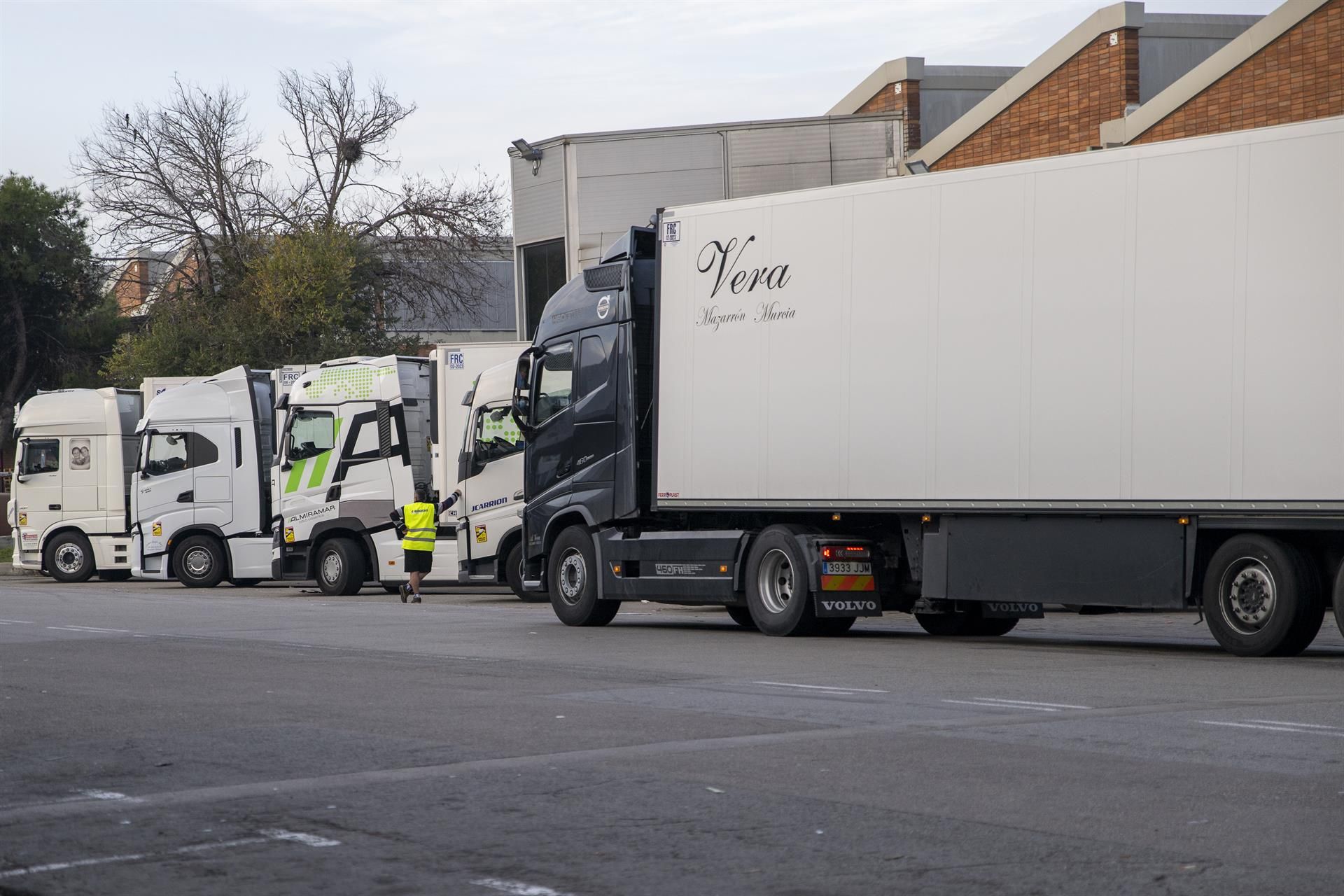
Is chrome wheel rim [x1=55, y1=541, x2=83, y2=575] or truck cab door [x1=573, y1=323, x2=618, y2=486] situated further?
chrome wheel rim [x1=55, y1=541, x2=83, y2=575]

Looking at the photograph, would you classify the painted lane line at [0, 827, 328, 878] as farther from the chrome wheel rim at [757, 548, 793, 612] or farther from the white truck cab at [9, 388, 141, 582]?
the white truck cab at [9, 388, 141, 582]

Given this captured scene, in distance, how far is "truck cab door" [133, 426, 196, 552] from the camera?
28297mm

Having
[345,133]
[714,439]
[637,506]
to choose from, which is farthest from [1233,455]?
[345,133]

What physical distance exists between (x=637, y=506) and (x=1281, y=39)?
12.5 metres

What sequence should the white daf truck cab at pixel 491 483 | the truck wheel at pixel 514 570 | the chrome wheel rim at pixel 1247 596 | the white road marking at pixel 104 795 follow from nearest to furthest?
the white road marking at pixel 104 795 < the chrome wheel rim at pixel 1247 596 < the truck wheel at pixel 514 570 < the white daf truck cab at pixel 491 483

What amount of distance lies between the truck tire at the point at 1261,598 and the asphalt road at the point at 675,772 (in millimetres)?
233

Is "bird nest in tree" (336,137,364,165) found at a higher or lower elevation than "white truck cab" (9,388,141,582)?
higher

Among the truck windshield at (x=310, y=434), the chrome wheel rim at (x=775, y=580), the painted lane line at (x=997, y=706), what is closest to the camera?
the painted lane line at (x=997, y=706)

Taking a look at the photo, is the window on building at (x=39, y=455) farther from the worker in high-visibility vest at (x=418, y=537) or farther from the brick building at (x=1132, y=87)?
the brick building at (x=1132, y=87)

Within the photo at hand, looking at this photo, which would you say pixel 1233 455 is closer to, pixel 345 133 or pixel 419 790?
pixel 419 790

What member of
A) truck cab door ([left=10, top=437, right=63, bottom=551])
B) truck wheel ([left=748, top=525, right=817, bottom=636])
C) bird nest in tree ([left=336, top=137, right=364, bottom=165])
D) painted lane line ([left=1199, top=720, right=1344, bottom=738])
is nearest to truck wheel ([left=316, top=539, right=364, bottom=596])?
truck cab door ([left=10, top=437, right=63, bottom=551])

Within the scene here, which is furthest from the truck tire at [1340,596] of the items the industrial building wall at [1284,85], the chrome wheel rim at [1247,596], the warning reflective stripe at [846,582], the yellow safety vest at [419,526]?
the yellow safety vest at [419,526]

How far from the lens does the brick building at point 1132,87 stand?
22.7 meters

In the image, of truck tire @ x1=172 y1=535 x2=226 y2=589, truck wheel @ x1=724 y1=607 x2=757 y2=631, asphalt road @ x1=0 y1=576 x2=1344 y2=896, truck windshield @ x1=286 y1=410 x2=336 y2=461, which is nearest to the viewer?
asphalt road @ x1=0 y1=576 x2=1344 y2=896
